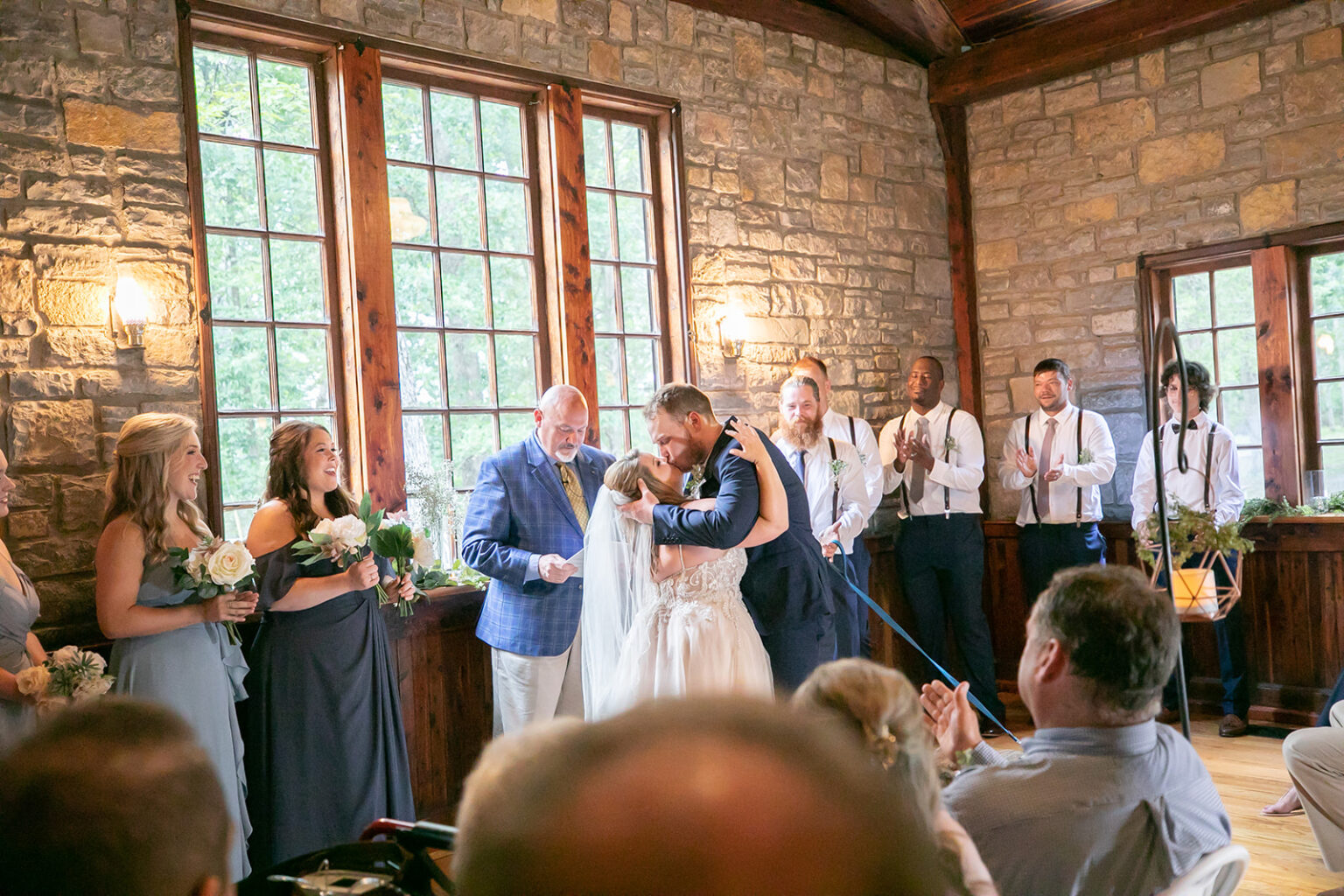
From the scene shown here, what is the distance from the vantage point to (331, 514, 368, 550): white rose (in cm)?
359

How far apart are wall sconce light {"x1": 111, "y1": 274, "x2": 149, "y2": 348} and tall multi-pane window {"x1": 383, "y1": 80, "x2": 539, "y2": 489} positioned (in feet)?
3.84

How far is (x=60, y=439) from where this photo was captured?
3775 mm

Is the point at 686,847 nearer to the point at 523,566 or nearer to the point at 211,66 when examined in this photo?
the point at 523,566

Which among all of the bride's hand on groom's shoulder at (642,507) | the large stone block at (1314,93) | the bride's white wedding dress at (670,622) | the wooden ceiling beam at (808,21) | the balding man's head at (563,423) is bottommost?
the bride's white wedding dress at (670,622)

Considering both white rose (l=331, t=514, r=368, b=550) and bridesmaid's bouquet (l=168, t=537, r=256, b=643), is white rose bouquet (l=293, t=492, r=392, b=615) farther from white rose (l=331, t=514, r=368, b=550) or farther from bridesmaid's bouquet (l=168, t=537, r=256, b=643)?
bridesmaid's bouquet (l=168, t=537, r=256, b=643)

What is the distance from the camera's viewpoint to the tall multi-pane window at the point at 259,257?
14.3ft

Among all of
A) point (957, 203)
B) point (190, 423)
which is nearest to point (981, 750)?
point (190, 423)

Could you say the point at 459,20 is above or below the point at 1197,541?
above

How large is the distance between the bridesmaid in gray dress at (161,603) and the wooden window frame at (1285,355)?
537 cm

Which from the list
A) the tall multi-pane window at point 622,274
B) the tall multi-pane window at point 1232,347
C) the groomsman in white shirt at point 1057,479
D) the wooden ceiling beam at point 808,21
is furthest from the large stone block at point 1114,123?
the tall multi-pane window at point 622,274

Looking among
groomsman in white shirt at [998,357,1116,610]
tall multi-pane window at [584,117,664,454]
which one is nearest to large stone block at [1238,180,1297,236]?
groomsman in white shirt at [998,357,1116,610]

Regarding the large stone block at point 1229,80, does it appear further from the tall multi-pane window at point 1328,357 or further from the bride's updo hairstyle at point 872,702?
the bride's updo hairstyle at point 872,702

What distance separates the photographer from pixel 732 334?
6008 millimetres

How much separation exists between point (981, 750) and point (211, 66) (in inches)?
157
